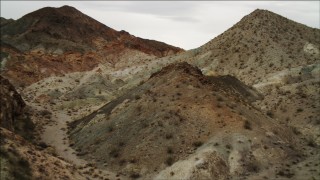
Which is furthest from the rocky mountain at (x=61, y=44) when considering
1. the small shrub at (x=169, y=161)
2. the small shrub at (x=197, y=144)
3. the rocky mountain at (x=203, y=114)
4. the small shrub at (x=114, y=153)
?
the small shrub at (x=169, y=161)

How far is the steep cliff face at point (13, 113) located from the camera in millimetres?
35062

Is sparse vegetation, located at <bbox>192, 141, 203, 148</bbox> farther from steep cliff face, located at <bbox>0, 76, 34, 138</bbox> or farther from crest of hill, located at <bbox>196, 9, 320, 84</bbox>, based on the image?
crest of hill, located at <bbox>196, 9, 320, 84</bbox>

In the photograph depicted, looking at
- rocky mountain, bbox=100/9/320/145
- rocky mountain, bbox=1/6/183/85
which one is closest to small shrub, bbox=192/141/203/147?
rocky mountain, bbox=100/9/320/145

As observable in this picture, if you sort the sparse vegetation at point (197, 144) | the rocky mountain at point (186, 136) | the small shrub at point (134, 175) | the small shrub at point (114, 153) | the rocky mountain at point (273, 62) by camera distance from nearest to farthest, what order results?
1. the rocky mountain at point (186, 136)
2. the small shrub at point (134, 175)
3. the sparse vegetation at point (197, 144)
4. the small shrub at point (114, 153)
5. the rocky mountain at point (273, 62)

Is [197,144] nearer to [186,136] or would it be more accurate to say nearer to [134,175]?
[186,136]

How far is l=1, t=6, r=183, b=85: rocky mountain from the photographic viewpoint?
82312 mm

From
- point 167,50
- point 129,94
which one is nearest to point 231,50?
point 129,94

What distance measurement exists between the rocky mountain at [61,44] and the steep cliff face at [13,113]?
36736 millimetres

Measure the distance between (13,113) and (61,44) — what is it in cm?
6615

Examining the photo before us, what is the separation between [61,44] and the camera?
10212 cm

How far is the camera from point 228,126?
107 ft

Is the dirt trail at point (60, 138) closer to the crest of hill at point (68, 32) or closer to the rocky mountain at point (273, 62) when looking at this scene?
the rocky mountain at point (273, 62)

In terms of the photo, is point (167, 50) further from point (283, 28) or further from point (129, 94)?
point (129, 94)

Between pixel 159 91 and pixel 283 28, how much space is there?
35.7m
